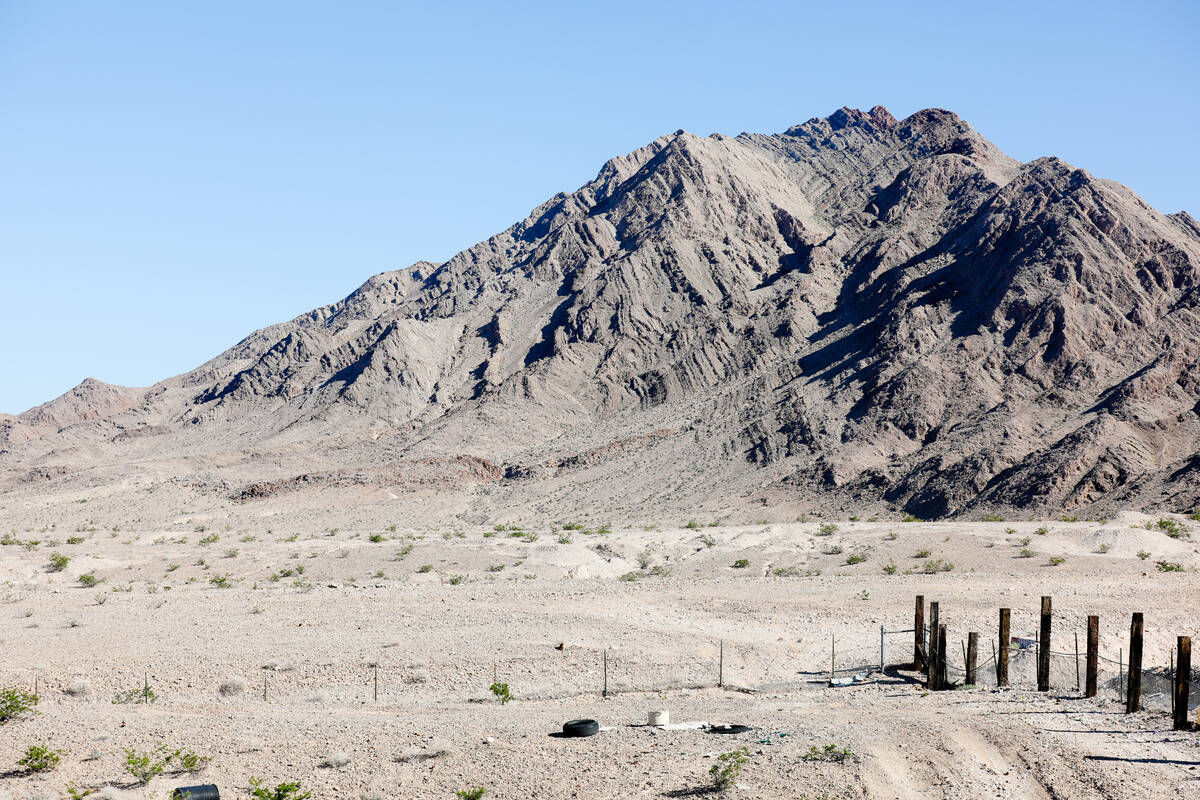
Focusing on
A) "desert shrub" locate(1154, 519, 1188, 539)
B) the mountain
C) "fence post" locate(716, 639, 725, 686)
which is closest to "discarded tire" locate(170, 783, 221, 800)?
"fence post" locate(716, 639, 725, 686)

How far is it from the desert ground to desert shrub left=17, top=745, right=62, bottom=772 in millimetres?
213

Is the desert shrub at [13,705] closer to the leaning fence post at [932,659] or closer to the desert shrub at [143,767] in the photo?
the desert shrub at [143,767]

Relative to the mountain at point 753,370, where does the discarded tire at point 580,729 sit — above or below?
below

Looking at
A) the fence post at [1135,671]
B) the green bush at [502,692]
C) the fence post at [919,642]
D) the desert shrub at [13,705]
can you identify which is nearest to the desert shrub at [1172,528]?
the fence post at [919,642]

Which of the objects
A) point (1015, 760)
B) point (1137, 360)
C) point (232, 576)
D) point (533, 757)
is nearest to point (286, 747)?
point (533, 757)

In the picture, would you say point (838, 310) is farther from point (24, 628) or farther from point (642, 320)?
point (24, 628)

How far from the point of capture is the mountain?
59.0 meters

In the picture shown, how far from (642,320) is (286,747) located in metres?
77.4

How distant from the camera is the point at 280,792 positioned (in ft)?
44.4

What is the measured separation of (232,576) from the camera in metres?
37.2

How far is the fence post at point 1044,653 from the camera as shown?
20.2 meters

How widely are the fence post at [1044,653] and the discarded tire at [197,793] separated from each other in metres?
15.1

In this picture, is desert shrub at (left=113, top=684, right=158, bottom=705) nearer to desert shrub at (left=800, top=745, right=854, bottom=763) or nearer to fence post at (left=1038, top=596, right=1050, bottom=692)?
desert shrub at (left=800, top=745, right=854, bottom=763)

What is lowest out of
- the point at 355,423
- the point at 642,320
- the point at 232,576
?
the point at 232,576
